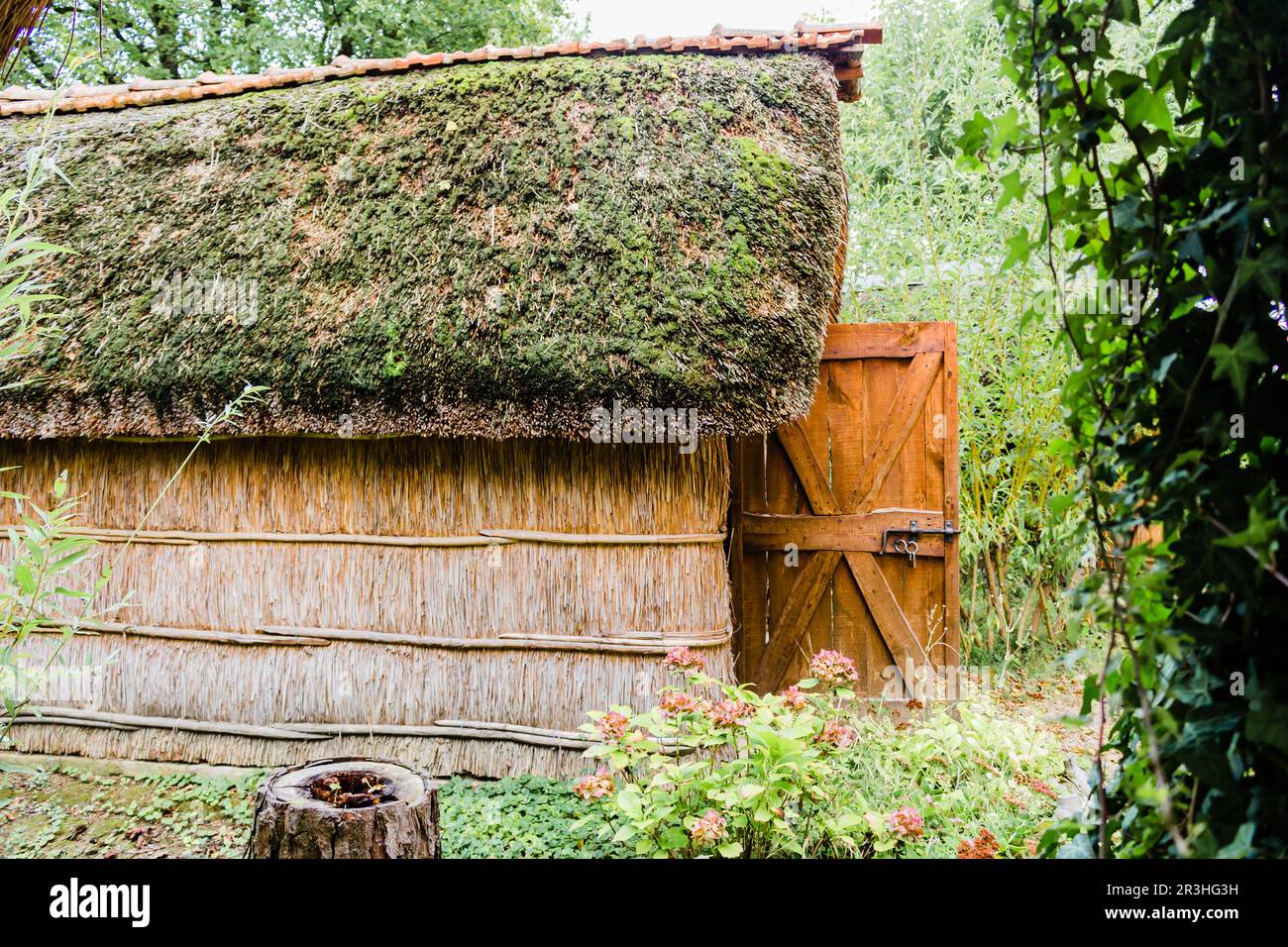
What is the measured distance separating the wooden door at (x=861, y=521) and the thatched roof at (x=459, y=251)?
0.72 metres

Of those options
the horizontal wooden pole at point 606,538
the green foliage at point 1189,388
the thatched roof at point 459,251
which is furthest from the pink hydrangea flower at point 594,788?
the green foliage at point 1189,388

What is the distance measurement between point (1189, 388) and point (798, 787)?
7.67 feet

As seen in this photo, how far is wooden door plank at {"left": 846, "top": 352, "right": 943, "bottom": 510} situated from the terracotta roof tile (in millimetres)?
1894

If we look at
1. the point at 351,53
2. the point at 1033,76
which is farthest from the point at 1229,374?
the point at 351,53

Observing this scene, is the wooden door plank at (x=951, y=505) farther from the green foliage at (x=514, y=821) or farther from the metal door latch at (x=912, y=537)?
the green foliage at (x=514, y=821)

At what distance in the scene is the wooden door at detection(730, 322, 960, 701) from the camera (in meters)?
4.56

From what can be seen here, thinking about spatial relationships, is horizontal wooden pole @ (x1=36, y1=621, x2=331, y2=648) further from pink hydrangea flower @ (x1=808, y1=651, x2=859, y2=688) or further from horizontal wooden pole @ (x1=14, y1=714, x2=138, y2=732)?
pink hydrangea flower @ (x1=808, y1=651, x2=859, y2=688)

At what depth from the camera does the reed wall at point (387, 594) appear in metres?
4.21

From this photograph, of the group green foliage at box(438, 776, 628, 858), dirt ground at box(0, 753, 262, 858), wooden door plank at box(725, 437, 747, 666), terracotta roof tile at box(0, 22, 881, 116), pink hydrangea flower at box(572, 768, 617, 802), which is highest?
terracotta roof tile at box(0, 22, 881, 116)

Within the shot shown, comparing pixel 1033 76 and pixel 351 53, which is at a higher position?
pixel 351 53

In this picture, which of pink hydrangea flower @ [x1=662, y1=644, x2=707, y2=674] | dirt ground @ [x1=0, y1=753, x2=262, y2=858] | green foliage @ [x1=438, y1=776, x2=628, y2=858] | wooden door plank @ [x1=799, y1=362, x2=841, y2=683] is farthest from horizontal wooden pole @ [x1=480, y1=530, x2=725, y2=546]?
dirt ground @ [x1=0, y1=753, x2=262, y2=858]
